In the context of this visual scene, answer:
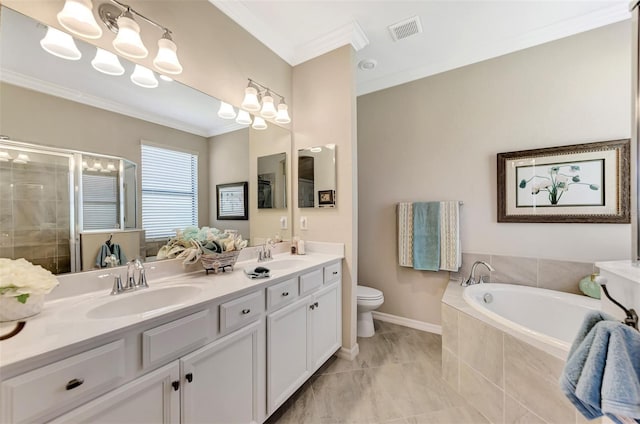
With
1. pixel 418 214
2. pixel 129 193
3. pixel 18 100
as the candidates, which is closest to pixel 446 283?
pixel 418 214

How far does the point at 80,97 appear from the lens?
1.14 meters

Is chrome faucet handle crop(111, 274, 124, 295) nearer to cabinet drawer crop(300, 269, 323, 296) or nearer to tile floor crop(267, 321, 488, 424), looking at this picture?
cabinet drawer crop(300, 269, 323, 296)

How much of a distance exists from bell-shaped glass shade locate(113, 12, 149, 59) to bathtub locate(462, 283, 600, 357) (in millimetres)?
2525

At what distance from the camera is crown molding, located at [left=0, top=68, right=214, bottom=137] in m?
0.97

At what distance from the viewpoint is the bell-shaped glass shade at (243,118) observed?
1.90m

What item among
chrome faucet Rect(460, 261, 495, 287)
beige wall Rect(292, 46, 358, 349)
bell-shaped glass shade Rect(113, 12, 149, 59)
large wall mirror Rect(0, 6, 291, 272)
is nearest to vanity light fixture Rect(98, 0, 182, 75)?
bell-shaped glass shade Rect(113, 12, 149, 59)

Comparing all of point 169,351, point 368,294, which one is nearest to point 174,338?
point 169,351

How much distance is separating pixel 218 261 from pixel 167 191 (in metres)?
0.54

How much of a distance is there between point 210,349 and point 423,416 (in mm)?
1371

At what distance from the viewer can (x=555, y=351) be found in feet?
4.03

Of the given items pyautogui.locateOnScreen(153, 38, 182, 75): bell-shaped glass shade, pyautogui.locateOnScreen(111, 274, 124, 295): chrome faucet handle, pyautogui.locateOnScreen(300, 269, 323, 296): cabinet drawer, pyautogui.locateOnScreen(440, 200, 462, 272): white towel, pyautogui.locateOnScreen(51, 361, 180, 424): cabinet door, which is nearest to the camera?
pyautogui.locateOnScreen(51, 361, 180, 424): cabinet door

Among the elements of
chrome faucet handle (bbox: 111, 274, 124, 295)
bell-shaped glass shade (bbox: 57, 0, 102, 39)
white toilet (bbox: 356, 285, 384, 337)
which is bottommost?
white toilet (bbox: 356, 285, 384, 337)

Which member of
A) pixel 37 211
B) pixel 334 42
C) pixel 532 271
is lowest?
pixel 532 271

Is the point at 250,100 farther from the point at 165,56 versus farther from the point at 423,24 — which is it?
the point at 423,24
